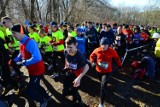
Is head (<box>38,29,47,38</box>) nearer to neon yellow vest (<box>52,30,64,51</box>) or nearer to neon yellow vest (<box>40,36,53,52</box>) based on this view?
neon yellow vest (<box>40,36,53,52</box>)

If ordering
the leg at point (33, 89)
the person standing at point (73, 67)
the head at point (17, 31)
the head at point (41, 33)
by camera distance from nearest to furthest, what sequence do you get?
the head at point (17, 31) < the person standing at point (73, 67) < the leg at point (33, 89) < the head at point (41, 33)

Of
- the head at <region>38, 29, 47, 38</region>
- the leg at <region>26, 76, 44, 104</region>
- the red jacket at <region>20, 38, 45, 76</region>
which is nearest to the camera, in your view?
the red jacket at <region>20, 38, 45, 76</region>

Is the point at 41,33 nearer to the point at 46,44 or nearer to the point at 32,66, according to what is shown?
the point at 46,44

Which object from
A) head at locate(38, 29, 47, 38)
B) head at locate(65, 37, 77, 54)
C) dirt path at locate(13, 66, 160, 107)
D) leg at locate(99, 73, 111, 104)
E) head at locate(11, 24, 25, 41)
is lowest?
dirt path at locate(13, 66, 160, 107)

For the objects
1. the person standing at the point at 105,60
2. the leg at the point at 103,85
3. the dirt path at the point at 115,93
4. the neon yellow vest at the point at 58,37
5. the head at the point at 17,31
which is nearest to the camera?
the head at the point at 17,31

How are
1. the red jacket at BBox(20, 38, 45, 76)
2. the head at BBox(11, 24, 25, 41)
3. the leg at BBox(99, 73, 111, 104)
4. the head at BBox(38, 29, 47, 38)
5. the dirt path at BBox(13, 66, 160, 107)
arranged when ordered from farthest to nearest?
the head at BBox(38, 29, 47, 38) < the dirt path at BBox(13, 66, 160, 107) < the leg at BBox(99, 73, 111, 104) < the red jacket at BBox(20, 38, 45, 76) < the head at BBox(11, 24, 25, 41)

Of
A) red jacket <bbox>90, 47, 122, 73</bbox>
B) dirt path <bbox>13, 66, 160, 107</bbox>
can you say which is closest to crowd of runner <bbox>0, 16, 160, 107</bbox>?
red jacket <bbox>90, 47, 122, 73</bbox>

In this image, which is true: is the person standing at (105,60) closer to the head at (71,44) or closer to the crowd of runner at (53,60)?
the crowd of runner at (53,60)

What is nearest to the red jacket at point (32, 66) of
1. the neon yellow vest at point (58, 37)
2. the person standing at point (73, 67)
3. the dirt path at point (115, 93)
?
the person standing at point (73, 67)

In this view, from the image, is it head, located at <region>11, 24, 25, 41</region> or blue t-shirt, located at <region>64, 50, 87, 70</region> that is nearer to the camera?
head, located at <region>11, 24, 25, 41</region>

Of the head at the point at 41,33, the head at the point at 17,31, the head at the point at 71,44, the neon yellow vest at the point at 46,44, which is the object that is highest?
the head at the point at 17,31

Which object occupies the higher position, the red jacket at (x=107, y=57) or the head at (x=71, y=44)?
the head at (x=71, y=44)

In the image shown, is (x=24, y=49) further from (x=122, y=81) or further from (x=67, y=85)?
(x=122, y=81)

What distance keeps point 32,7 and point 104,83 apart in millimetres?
19181
